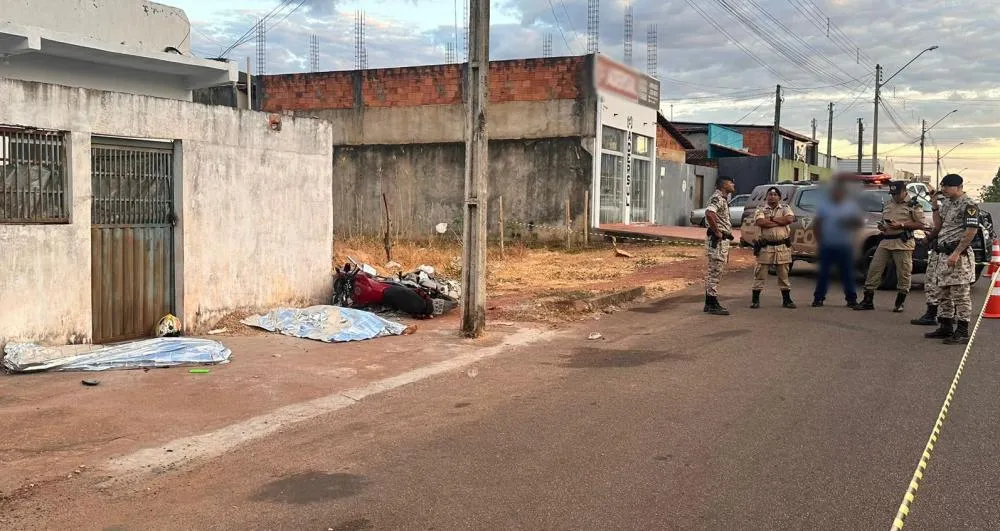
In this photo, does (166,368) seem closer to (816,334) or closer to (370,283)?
(370,283)

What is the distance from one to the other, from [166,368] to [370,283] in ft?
12.1

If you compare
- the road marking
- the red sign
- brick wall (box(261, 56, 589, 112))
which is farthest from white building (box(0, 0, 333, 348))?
brick wall (box(261, 56, 589, 112))

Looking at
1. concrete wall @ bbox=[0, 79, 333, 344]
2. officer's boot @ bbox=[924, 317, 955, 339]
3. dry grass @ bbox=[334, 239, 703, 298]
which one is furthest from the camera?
A: dry grass @ bbox=[334, 239, 703, 298]

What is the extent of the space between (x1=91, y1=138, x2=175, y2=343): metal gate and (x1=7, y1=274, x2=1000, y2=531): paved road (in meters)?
3.51

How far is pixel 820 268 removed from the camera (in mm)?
4879

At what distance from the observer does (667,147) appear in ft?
104

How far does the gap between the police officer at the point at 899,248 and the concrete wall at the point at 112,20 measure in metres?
12.0

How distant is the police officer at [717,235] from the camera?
34.8 ft

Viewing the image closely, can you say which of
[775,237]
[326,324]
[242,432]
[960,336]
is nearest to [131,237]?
[326,324]

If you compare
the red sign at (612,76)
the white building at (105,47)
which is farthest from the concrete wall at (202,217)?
the white building at (105,47)

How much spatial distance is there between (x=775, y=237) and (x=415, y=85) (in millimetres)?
17941

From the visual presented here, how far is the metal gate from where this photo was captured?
8258 mm

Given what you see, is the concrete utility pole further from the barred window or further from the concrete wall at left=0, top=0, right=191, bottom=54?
the concrete wall at left=0, top=0, right=191, bottom=54

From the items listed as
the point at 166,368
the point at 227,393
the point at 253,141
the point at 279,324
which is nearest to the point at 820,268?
the point at 227,393
